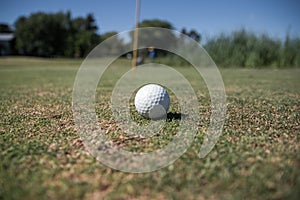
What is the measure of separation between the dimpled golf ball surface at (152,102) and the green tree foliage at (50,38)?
56.4 metres

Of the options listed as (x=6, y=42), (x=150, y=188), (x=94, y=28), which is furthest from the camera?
(x=94, y=28)

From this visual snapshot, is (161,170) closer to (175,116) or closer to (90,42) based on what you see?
(175,116)

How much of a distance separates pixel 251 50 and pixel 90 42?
4320 cm

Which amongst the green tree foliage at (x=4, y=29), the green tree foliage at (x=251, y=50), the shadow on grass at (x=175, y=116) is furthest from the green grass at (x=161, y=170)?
the green tree foliage at (x=4, y=29)

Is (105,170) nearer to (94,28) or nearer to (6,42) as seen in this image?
(6,42)

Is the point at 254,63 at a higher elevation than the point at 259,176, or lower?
higher

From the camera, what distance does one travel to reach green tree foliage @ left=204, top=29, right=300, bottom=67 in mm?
22359

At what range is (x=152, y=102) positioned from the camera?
3.84 meters

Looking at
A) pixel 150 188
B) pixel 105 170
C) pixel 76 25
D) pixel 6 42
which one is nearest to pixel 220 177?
pixel 150 188

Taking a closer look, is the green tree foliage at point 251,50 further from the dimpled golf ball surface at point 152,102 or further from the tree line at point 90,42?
the dimpled golf ball surface at point 152,102

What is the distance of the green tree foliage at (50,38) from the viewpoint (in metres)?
57.9

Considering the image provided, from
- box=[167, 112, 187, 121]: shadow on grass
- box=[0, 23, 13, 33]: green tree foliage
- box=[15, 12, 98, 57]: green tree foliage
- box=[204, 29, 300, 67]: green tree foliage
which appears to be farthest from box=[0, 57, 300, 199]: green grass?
box=[0, 23, 13, 33]: green tree foliage

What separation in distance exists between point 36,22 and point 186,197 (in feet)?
220

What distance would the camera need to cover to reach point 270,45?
2277 centimetres
